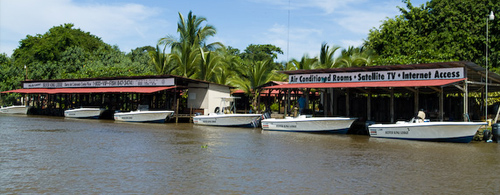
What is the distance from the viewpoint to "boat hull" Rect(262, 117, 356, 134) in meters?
21.2

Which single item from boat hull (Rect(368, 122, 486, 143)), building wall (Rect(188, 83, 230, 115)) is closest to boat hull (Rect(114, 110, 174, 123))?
building wall (Rect(188, 83, 230, 115))

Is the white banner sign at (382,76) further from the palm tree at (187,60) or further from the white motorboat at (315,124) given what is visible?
the palm tree at (187,60)

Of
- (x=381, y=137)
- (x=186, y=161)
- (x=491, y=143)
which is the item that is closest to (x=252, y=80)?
(x=381, y=137)

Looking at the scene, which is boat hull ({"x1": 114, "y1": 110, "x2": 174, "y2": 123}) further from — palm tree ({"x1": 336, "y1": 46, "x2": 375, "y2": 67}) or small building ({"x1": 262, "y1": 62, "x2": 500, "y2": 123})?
palm tree ({"x1": 336, "y1": 46, "x2": 375, "y2": 67})

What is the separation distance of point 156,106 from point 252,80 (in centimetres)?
757

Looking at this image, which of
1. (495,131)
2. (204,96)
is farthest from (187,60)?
(495,131)

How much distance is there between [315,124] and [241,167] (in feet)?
35.2

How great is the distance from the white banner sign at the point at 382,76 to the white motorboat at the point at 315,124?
292 centimetres

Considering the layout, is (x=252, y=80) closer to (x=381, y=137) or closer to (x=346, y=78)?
(x=346, y=78)

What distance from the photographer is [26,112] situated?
1582 inches

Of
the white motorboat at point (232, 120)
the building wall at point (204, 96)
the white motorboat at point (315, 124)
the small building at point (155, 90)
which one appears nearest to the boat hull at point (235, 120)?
the white motorboat at point (232, 120)

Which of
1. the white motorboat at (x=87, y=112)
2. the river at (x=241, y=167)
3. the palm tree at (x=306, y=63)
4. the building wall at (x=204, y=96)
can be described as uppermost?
the palm tree at (x=306, y=63)

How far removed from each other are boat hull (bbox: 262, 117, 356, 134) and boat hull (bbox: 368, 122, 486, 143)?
83.3 inches

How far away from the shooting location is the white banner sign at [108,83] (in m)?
32.0
